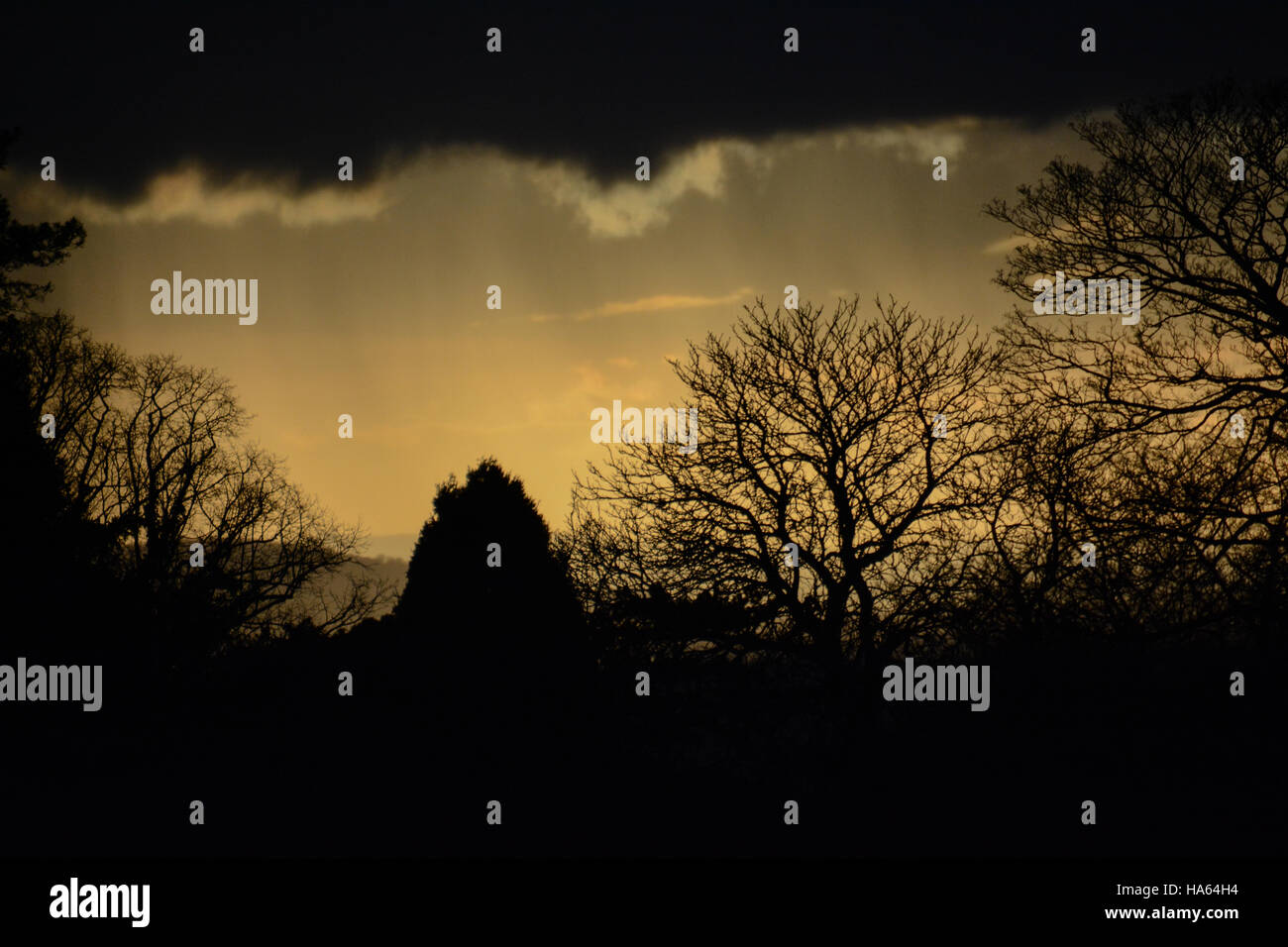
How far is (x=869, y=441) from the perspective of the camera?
17.1 m

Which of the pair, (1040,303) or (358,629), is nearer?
(1040,303)

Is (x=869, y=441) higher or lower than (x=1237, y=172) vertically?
lower

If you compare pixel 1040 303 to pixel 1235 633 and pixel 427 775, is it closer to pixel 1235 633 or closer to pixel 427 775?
pixel 1235 633

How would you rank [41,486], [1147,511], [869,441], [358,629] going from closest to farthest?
[1147,511], [869,441], [358,629], [41,486]

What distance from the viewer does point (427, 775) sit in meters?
17.3
